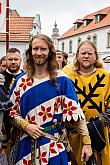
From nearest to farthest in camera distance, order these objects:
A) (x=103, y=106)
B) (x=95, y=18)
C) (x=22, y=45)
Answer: (x=103, y=106) < (x=22, y=45) < (x=95, y=18)

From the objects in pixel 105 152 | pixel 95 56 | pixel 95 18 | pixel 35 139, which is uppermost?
pixel 95 18

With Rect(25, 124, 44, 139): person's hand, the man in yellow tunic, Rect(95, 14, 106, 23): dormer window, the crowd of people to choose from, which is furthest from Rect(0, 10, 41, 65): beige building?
Rect(25, 124, 44, 139): person's hand

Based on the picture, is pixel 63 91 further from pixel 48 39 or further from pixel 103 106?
pixel 103 106

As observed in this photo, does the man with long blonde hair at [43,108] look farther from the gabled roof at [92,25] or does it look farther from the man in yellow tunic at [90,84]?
the gabled roof at [92,25]

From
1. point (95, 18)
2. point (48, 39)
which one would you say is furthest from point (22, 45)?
point (48, 39)

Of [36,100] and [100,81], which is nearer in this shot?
[36,100]

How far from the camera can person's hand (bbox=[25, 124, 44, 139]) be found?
3170mm

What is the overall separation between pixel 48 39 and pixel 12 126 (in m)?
0.75

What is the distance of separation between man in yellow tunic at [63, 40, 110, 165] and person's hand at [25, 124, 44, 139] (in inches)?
31.9

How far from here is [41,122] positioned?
3232mm

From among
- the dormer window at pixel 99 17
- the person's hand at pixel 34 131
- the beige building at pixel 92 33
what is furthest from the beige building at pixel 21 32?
the person's hand at pixel 34 131

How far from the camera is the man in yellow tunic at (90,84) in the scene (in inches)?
157

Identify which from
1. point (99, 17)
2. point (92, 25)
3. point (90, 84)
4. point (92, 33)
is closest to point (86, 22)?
point (99, 17)

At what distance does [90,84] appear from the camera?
4020mm
